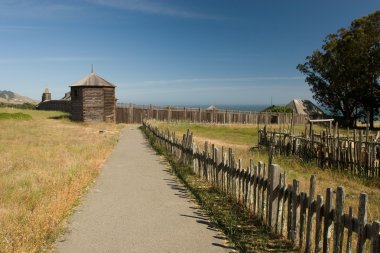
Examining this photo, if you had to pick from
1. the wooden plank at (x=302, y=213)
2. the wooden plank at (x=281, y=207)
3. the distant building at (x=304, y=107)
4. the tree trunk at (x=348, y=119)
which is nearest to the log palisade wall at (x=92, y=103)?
the distant building at (x=304, y=107)

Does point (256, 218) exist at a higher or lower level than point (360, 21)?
lower

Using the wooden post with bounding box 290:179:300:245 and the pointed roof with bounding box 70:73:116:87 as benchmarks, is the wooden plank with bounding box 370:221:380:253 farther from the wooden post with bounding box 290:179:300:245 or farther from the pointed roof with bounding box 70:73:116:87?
the pointed roof with bounding box 70:73:116:87

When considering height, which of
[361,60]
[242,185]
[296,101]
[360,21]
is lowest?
[242,185]

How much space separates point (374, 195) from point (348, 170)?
3.24m

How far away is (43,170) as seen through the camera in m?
12.7

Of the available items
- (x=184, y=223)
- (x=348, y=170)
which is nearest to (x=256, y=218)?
(x=184, y=223)

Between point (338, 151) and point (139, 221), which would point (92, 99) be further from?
point (139, 221)

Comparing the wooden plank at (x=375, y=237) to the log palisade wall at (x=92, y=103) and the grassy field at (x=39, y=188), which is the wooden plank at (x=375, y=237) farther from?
the log palisade wall at (x=92, y=103)

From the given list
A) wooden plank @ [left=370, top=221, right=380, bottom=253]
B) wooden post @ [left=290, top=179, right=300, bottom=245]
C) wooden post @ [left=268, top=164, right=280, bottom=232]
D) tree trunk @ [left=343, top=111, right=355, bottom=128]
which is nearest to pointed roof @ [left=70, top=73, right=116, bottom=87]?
tree trunk @ [left=343, top=111, right=355, bottom=128]

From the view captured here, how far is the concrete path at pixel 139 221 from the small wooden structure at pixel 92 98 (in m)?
30.2

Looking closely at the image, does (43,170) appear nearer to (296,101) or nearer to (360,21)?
(360,21)

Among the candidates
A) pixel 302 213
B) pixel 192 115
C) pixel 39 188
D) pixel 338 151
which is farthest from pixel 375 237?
pixel 192 115

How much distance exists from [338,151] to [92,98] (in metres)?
31.9

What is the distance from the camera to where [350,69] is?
4406 cm
